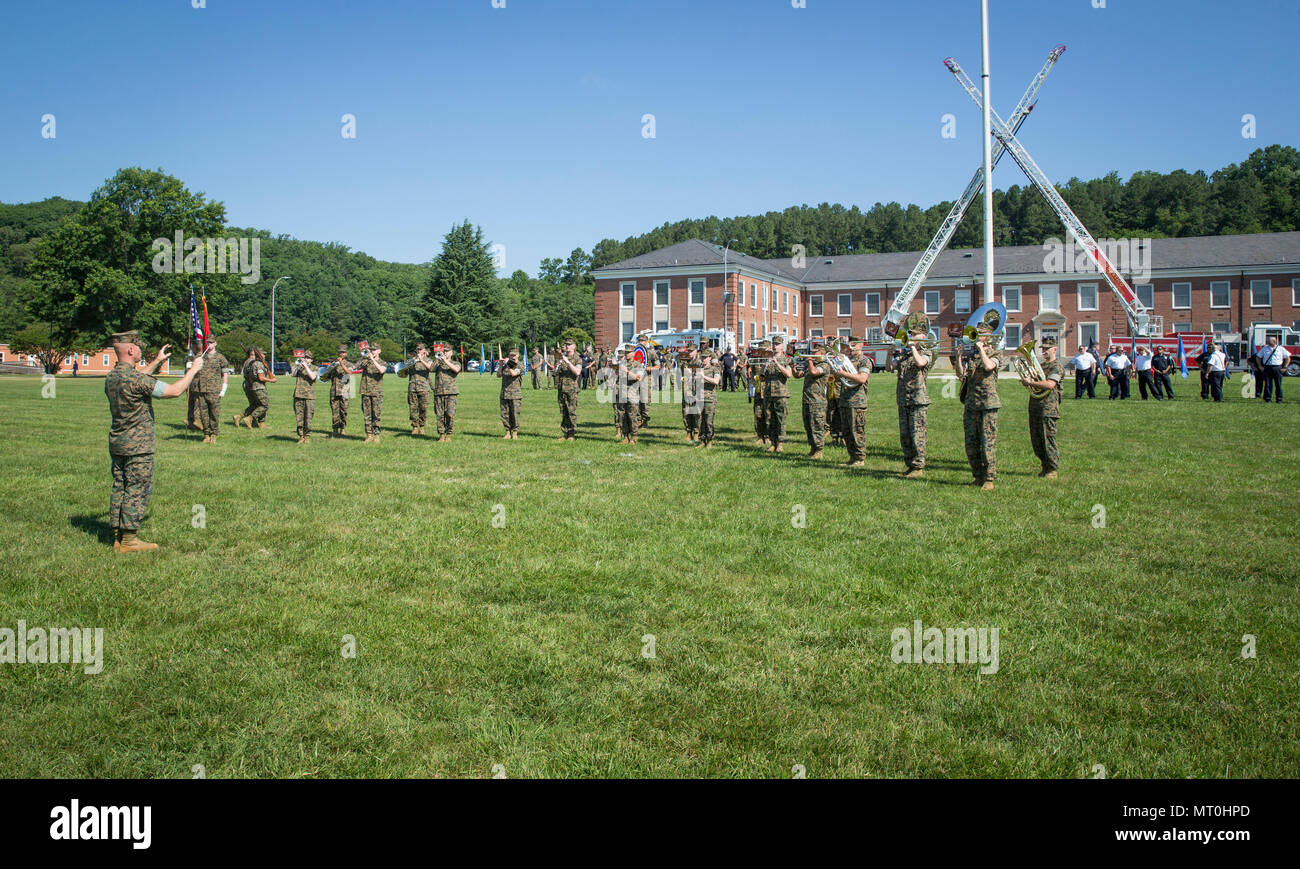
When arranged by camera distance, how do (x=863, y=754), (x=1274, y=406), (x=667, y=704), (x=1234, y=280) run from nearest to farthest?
1. (x=863, y=754)
2. (x=667, y=704)
3. (x=1274, y=406)
4. (x=1234, y=280)

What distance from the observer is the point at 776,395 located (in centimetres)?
1705

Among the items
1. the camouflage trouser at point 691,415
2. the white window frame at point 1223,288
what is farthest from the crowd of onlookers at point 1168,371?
the white window frame at point 1223,288

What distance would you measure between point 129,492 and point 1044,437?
12.6 meters

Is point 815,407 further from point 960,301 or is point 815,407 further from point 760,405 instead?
point 960,301

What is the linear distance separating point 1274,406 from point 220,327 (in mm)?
75309

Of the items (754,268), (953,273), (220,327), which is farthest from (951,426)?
(220,327)

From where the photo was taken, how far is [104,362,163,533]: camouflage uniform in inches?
343

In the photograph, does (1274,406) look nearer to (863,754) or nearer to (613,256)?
(863,754)

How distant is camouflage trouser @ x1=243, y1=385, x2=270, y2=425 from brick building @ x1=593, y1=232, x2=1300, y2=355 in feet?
165

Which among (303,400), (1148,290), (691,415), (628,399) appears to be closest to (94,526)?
(303,400)

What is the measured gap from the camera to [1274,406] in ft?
86.4

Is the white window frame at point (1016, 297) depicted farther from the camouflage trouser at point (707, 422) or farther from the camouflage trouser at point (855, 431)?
the camouflage trouser at point (855, 431)

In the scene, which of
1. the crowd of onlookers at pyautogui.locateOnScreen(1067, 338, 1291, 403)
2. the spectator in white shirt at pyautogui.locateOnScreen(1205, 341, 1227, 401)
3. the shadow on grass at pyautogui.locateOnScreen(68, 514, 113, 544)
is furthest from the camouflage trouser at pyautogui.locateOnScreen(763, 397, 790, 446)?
the spectator in white shirt at pyautogui.locateOnScreen(1205, 341, 1227, 401)
